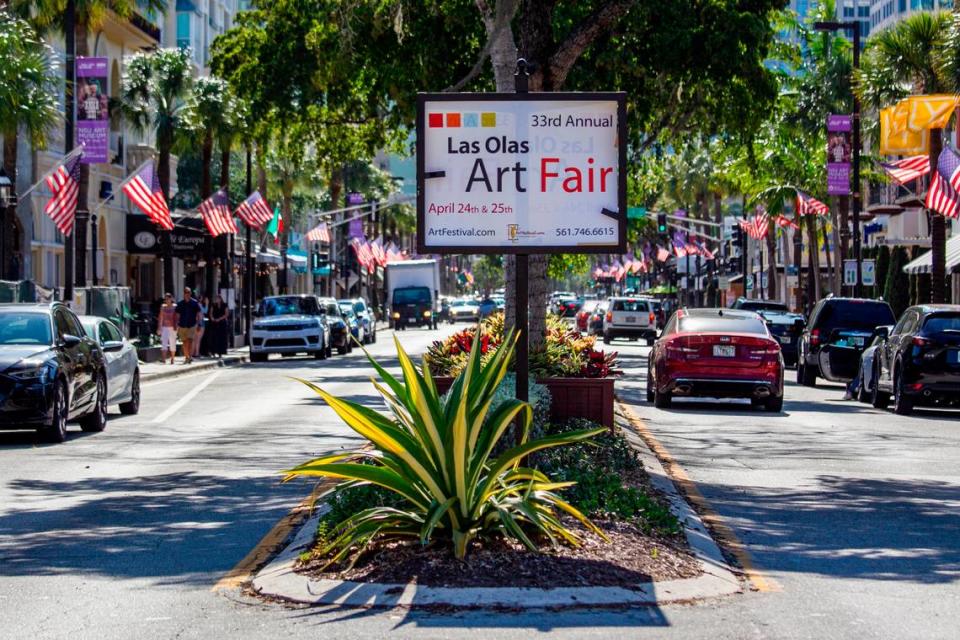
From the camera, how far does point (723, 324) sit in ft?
79.1

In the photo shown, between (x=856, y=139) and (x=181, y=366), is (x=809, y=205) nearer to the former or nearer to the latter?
(x=856, y=139)

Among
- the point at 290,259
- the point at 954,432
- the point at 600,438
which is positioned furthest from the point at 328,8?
the point at 290,259

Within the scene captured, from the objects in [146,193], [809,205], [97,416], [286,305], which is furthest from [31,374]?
[809,205]

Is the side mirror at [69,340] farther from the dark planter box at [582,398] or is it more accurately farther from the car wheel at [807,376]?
the car wheel at [807,376]

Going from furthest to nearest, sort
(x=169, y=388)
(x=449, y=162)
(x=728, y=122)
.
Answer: (x=728, y=122) < (x=169, y=388) < (x=449, y=162)

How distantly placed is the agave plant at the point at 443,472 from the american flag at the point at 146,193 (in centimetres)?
2989

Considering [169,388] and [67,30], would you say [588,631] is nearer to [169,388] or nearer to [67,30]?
[169,388]

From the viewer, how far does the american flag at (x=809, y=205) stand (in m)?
51.5

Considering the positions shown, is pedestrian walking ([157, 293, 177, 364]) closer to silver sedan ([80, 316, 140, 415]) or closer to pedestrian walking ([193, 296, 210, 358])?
pedestrian walking ([193, 296, 210, 358])

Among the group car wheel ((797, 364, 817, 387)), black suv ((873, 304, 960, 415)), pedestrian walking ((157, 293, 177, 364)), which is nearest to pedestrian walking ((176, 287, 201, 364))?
pedestrian walking ((157, 293, 177, 364))

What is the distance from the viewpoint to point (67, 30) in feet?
115

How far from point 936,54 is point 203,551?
1214 inches

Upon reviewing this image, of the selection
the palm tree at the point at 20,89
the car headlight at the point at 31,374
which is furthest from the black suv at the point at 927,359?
the palm tree at the point at 20,89

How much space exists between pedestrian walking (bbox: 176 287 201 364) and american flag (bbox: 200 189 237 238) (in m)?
4.96
